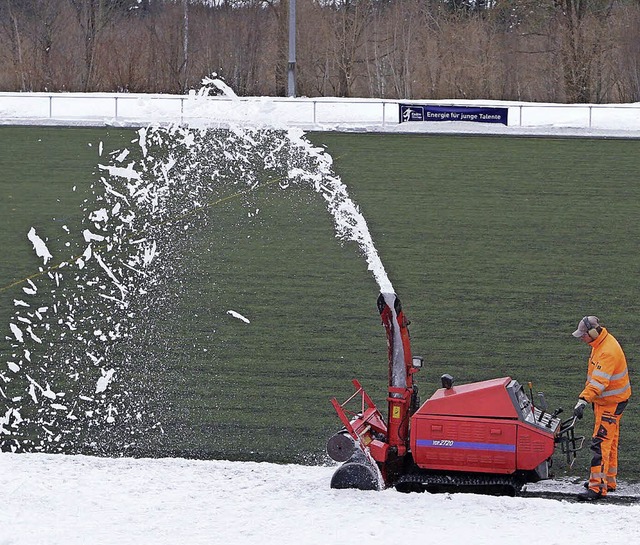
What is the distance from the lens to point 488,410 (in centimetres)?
766

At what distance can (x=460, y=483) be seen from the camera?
779 cm

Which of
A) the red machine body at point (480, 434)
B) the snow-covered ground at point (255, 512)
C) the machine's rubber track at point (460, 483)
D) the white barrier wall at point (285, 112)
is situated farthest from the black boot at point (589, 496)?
the white barrier wall at point (285, 112)

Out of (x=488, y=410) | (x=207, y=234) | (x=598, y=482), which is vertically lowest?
(x=598, y=482)

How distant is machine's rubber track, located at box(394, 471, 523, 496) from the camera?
306 inches

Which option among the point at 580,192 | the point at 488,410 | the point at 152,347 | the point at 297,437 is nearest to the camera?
the point at 488,410

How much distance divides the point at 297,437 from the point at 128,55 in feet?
113

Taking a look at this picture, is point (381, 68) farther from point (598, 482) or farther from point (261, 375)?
point (598, 482)

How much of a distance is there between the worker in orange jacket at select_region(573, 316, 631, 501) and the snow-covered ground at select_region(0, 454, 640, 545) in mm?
258

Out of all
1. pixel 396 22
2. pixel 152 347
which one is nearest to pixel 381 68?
pixel 396 22

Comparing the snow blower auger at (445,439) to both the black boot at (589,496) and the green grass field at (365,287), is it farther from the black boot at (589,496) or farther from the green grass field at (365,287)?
the green grass field at (365,287)

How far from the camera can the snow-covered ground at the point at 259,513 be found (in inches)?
279

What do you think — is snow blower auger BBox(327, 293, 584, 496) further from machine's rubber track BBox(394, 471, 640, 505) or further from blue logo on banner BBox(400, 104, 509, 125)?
blue logo on banner BBox(400, 104, 509, 125)

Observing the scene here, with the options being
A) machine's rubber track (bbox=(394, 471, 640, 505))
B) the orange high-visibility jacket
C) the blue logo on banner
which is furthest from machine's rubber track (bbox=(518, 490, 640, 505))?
the blue logo on banner

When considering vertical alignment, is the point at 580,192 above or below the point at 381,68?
below
